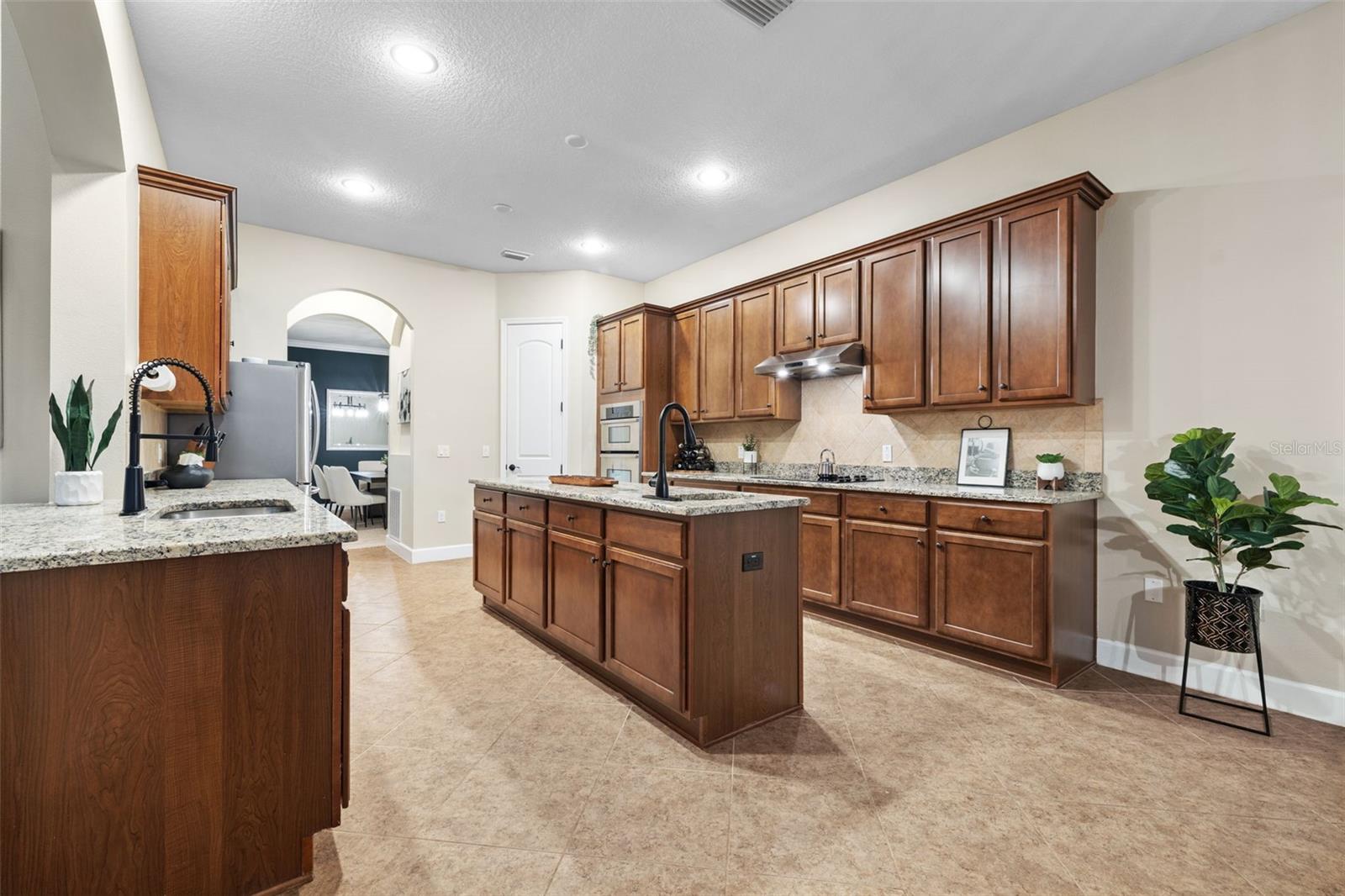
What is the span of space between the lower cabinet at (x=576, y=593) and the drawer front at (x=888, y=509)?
167 centimetres

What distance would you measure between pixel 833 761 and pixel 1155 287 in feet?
8.99

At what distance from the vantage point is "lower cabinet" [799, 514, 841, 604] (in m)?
3.60

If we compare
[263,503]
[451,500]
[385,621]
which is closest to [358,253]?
[451,500]

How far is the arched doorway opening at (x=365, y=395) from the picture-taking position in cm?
620

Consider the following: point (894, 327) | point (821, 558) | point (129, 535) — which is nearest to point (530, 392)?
point (821, 558)

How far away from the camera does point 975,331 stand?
128 inches

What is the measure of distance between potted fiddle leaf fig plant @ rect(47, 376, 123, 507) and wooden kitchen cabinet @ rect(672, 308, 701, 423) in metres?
3.86

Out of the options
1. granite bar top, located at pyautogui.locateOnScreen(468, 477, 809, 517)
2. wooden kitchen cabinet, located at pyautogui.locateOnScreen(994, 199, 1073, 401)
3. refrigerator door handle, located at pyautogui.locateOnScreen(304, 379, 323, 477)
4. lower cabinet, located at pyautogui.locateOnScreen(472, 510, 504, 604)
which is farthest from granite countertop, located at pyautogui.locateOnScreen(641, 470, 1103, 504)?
refrigerator door handle, located at pyautogui.locateOnScreen(304, 379, 323, 477)

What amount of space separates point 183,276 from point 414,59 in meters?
1.47

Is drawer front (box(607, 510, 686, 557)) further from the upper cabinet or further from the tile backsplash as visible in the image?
the tile backsplash

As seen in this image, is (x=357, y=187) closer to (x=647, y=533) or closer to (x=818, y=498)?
(x=647, y=533)

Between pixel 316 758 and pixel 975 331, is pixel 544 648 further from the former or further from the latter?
pixel 975 331

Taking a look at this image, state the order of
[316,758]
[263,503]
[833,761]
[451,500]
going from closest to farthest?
[316,758]
[833,761]
[263,503]
[451,500]

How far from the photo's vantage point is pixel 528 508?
322 centimetres
